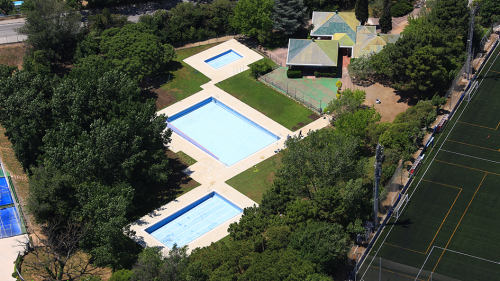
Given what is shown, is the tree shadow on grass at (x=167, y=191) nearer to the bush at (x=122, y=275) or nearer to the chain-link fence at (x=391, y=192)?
the bush at (x=122, y=275)

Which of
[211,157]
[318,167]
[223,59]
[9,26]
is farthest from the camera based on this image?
[9,26]

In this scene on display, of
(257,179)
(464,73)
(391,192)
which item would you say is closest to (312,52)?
(464,73)

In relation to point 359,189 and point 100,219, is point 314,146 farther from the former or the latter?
point 100,219

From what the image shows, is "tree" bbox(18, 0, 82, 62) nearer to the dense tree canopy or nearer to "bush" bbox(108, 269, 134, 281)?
the dense tree canopy

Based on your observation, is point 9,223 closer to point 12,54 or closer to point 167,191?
point 167,191

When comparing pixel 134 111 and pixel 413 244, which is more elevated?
pixel 134 111

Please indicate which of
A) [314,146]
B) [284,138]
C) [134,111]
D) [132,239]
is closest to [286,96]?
[284,138]
